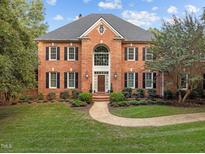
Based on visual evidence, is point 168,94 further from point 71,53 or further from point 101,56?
point 71,53

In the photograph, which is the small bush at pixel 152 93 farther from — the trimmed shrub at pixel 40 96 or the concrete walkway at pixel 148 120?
the concrete walkway at pixel 148 120

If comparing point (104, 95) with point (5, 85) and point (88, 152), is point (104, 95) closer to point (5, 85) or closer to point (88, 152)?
point (5, 85)

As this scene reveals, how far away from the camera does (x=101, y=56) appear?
3447 cm

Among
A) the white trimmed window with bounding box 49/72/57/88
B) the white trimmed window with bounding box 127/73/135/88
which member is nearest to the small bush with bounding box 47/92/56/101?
Answer: the white trimmed window with bounding box 49/72/57/88

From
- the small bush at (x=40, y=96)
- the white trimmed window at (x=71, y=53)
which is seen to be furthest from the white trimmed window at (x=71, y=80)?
the small bush at (x=40, y=96)

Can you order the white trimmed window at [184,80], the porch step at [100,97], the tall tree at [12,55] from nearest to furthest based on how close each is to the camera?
the tall tree at [12,55] < the white trimmed window at [184,80] < the porch step at [100,97]

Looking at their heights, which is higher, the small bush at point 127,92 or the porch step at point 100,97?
the small bush at point 127,92

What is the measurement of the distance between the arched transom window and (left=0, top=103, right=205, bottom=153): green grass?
14.9 meters

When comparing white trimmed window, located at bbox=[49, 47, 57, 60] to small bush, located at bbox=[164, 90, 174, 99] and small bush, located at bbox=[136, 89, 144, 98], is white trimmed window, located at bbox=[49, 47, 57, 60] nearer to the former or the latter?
small bush, located at bbox=[136, 89, 144, 98]

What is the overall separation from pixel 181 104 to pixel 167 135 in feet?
45.1

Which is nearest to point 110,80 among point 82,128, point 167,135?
point 82,128

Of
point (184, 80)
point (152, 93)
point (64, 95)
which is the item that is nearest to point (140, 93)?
point (152, 93)

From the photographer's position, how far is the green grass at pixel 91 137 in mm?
12091

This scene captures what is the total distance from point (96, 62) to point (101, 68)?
0.78m
